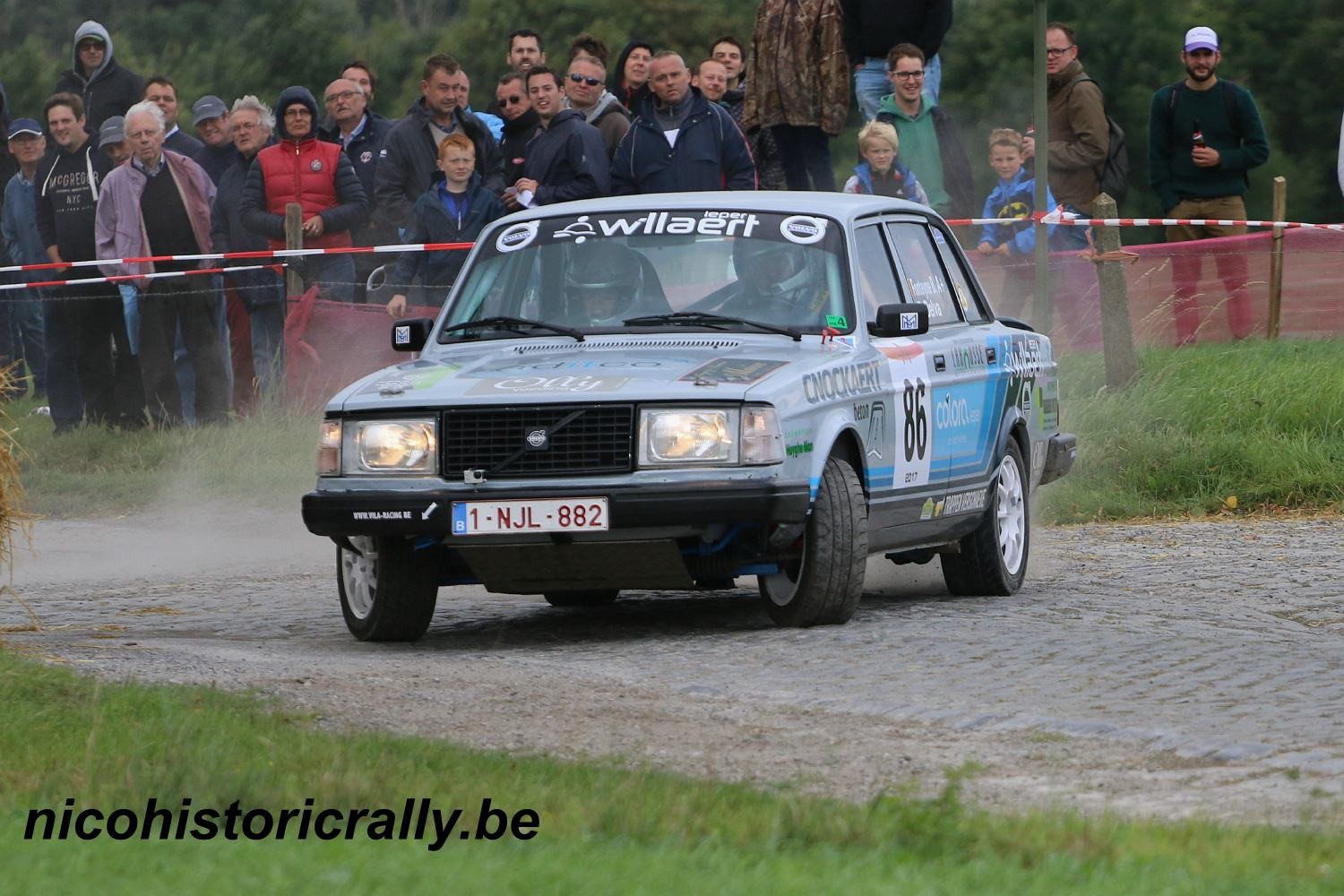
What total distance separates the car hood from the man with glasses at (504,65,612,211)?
7238 mm

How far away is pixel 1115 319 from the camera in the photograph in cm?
1736

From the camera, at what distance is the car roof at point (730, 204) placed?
10.6 meters

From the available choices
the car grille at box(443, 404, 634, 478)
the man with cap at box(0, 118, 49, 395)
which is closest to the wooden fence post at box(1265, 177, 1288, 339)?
the man with cap at box(0, 118, 49, 395)

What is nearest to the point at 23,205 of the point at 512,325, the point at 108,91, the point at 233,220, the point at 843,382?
the point at 108,91

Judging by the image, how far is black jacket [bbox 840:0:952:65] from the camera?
18.3 m

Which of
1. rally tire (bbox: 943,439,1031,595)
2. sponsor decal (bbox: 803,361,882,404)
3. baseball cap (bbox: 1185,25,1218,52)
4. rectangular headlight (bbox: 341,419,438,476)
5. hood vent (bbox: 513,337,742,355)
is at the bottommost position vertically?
rally tire (bbox: 943,439,1031,595)

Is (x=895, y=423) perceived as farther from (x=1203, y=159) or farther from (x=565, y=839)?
(x=1203, y=159)

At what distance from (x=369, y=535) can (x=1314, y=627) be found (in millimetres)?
3961

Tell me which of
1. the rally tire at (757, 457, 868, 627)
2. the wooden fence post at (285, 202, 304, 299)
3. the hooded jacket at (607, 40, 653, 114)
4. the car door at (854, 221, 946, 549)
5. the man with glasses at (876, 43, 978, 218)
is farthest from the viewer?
the hooded jacket at (607, 40, 653, 114)

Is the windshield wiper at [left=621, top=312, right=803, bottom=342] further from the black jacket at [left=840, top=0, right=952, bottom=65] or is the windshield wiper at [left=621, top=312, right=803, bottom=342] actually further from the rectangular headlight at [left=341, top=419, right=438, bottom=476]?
the black jacket at [left=840, top=0, right=952, bottom=65]

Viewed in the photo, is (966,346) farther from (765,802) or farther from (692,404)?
(765,802)

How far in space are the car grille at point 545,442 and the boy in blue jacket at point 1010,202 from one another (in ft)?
33.0

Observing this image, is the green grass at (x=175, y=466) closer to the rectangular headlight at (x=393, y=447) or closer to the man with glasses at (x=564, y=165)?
the man with glasses at (x=564, y=165)

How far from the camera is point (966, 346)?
1120cm
